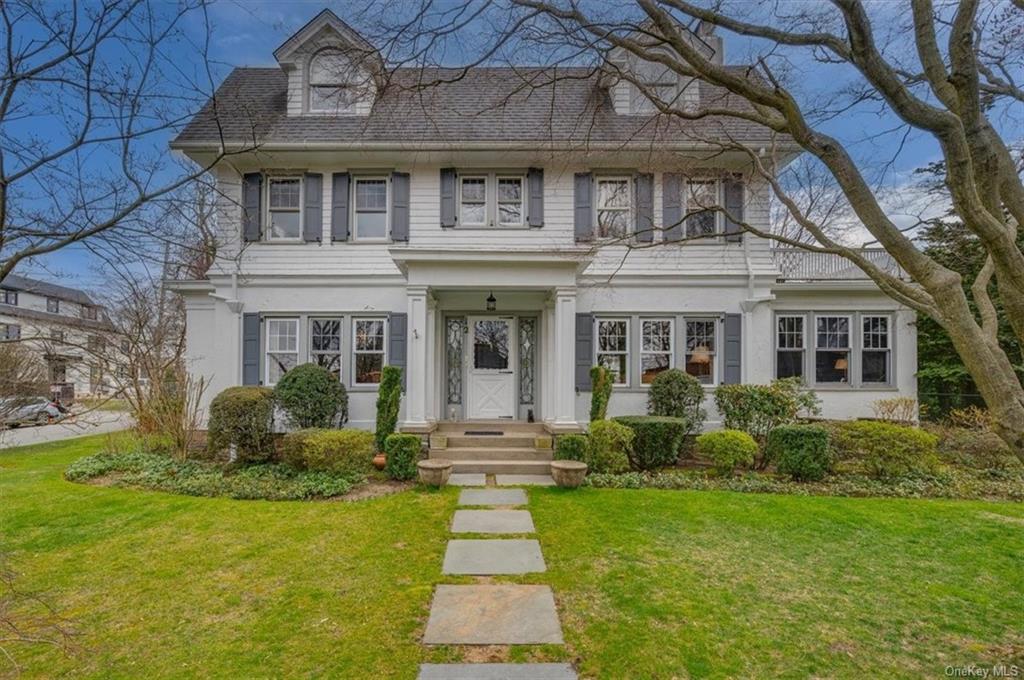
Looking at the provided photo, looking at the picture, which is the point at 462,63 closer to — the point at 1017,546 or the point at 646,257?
the point at 646,257

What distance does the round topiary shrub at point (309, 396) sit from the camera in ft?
29.2

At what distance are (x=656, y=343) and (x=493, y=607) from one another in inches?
290

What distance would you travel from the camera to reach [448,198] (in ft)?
33.3

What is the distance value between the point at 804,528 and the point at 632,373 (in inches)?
186

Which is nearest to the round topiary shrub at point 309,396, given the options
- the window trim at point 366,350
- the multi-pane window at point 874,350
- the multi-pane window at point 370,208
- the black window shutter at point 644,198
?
the window trim at point 366,350

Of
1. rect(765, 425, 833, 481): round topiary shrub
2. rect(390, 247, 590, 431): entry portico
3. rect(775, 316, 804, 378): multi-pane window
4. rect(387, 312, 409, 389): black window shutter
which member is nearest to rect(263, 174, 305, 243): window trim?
rect(387, 312, 409, 389): black window shutter

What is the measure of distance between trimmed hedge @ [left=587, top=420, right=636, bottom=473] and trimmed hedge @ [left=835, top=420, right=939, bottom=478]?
12.1 feet

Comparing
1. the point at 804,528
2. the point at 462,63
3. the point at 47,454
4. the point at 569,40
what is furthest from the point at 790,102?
the point at 47,454

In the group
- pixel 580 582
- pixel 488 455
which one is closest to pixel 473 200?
pixel 488 455

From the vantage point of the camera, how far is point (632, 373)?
33.3 ft

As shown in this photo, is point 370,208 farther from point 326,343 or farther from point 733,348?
point 733,348

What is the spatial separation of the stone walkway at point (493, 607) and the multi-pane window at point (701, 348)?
19.3 feet

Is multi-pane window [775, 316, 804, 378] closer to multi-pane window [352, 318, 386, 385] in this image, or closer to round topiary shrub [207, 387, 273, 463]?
multi-pane window [352, 318, 386, 385]

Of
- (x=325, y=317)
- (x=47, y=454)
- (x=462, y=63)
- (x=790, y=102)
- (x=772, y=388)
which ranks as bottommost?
(x=47, y=454)
